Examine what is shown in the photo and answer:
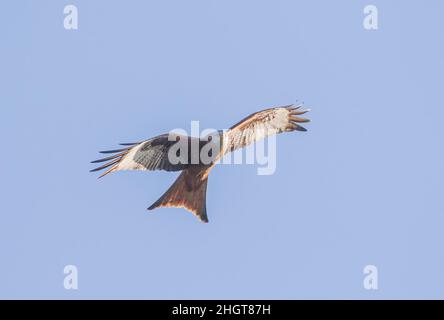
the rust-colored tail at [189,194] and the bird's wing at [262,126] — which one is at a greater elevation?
the bird's wing at [262,126]

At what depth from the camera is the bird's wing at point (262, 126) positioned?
19031mm

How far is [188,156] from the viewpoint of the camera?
19.0 metres

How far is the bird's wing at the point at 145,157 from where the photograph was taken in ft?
61.1

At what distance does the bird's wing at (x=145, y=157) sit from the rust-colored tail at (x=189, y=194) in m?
0.19

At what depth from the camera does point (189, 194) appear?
63.0 feet

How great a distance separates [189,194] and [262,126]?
1.48 metres

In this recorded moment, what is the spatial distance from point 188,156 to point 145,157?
618 mm
